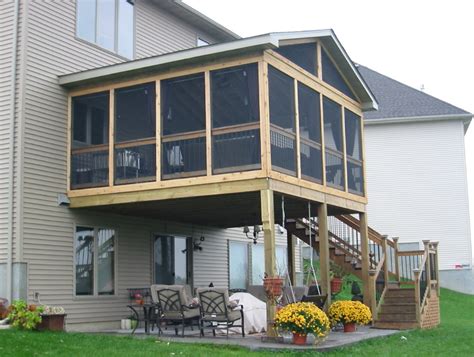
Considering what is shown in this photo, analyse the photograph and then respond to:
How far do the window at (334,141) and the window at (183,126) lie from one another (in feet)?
10.9

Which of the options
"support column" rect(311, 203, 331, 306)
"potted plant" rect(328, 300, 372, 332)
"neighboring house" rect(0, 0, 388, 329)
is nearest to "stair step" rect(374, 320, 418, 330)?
"neighboring house" rect(0, 0, 388, 329)

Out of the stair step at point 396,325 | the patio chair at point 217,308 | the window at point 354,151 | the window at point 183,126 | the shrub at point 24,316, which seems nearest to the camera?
the shrub at point 24,316

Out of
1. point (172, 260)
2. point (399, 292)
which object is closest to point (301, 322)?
point (399, 292)

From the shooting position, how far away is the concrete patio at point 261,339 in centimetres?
1107

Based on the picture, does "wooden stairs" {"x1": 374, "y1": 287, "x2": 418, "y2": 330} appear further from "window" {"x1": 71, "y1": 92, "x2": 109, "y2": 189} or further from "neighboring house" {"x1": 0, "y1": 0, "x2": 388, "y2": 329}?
"window" {"x1": 71, "y1": 92, "x2": 109, "y2": 189}

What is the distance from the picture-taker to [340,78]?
1634 cm

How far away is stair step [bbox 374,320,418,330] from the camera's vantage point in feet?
49.7

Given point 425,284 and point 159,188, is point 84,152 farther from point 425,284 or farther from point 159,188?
point 425,284

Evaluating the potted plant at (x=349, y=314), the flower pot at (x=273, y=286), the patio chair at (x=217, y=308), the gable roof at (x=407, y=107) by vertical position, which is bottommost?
the potted plant at (x=349, y=314)

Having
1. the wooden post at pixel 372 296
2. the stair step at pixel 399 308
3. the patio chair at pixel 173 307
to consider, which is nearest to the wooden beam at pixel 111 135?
the patio chair at pixel 173 307

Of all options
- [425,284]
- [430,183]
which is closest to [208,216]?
[425,284]

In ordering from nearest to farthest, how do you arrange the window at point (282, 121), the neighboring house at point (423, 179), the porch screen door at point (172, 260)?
the window at point (282, 121) → the porch screen door at point (172, 260) → the neighboring house at point (423, 179)

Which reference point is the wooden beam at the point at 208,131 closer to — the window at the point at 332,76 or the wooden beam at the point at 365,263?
the window at the point at 332,76

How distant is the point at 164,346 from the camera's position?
10.6 m
